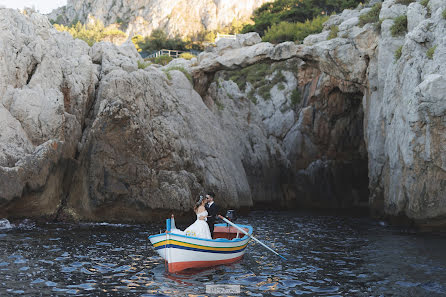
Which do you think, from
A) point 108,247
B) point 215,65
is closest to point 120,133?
point 108,247

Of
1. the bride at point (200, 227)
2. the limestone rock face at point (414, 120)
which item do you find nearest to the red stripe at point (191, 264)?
the bride at point (200, 227)

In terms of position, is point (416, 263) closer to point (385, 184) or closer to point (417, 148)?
point (417, 148)

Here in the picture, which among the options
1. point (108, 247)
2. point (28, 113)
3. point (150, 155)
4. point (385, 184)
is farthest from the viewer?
point (385, 184)

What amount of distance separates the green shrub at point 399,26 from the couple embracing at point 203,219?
16630 mm

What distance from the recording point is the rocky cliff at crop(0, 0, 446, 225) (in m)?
20.3

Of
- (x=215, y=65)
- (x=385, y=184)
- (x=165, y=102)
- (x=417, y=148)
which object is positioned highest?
(x=215, y=65)

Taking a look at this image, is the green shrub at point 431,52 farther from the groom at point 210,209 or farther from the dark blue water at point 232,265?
the groom at point 210,209

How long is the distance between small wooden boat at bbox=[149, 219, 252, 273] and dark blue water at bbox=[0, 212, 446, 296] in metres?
0.31

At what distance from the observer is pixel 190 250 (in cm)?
1295

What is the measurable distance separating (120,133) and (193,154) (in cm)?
551

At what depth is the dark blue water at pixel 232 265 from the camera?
1102cm

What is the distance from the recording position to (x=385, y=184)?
2584 cm

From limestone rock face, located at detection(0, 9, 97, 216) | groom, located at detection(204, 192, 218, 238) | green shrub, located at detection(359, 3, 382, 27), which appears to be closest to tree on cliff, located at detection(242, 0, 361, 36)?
green shrub, located at detection(359, 3, 382, 27)

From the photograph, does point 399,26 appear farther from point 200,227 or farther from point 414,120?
point 200,227
